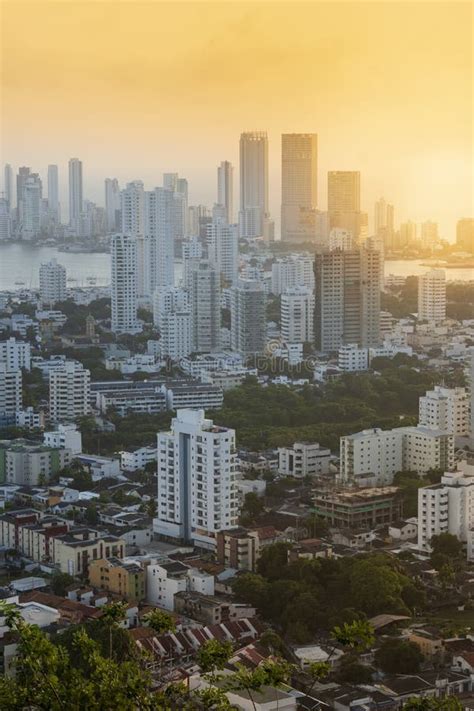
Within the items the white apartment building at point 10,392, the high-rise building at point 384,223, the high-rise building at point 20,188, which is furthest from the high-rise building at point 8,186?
the white apartment building at point 10,392

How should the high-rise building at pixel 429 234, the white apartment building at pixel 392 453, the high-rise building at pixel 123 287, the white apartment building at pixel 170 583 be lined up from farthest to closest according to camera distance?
1. the high-rise building at pixel 429 234
2. the high-rise building at pixel 123 287
3. the white apartment building at pixel 392 453
4. the white apartment building at pixel 170 583

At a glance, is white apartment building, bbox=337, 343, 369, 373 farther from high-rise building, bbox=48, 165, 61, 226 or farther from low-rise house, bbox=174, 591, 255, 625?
high-rise building, bbox=48, 165, 61, 226

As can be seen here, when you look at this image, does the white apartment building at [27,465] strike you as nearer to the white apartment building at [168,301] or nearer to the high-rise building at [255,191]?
the white apartment building at [168,301]

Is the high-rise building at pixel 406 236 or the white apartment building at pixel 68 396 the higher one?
the high-rise building at pixel 406 236

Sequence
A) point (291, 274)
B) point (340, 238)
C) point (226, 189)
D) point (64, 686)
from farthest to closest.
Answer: point (226, 189)
point (340, 238)
point (291, 274)
point (64, 686)

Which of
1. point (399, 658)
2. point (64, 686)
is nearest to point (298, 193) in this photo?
point (399, 658)

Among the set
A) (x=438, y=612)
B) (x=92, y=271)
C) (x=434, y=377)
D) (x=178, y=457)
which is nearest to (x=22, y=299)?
(x=92, y=271)

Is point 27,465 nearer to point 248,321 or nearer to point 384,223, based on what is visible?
point 248,321
